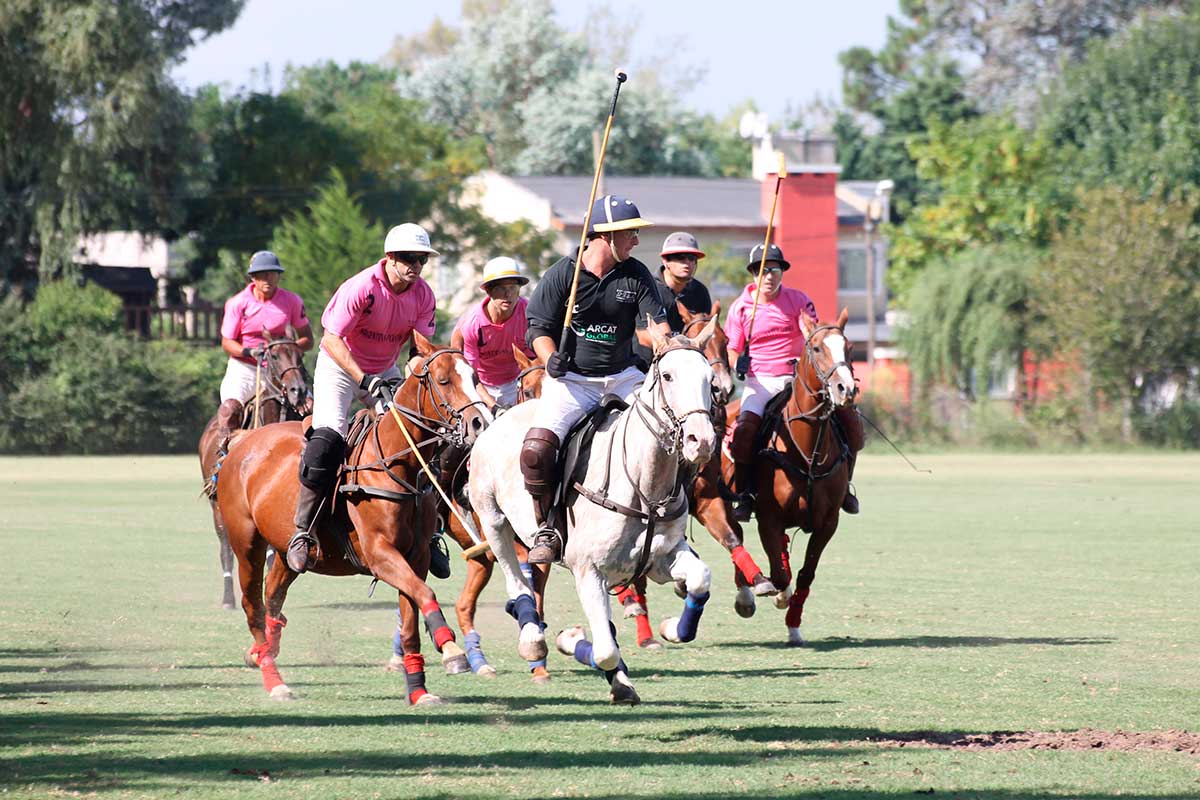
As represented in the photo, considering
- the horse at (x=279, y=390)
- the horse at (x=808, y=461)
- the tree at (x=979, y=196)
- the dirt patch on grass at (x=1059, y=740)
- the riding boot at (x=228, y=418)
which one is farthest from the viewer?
the tree at (x=979, y=196)

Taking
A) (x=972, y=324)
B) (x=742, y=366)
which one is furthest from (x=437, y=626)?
(x=972, y=324)

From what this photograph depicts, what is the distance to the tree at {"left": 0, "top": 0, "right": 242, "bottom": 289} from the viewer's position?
148 ft

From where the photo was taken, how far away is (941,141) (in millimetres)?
64875

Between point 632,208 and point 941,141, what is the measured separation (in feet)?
185

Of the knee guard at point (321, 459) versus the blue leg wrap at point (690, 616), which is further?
the knee guard at point (321, 459)

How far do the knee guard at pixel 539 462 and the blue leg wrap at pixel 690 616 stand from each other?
39.0 inches

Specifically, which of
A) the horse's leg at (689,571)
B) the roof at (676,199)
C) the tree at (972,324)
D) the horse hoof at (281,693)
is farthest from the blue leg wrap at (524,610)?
the roof at (676,199)

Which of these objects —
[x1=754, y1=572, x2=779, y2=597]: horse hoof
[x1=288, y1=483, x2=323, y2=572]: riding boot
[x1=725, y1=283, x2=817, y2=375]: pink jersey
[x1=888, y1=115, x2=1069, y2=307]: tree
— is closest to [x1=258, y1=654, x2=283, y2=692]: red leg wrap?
[x1=288, y1=483, x2=323, y2=572]: riding boot

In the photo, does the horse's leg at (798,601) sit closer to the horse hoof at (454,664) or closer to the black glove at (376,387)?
the black glove at (376,387)

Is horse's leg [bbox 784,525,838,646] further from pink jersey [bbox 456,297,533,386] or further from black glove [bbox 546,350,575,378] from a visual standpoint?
black glove [bbox 546,350,575,378]

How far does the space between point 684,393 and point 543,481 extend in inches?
52.3

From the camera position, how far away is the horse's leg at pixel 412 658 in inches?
391

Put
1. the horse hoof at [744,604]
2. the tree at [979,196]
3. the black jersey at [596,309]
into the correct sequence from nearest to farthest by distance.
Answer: the black jersey at [596,309]
the horse hoof at [744,604]
the tree at [979,196]

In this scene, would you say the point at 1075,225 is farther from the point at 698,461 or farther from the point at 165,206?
the point at 698,461
